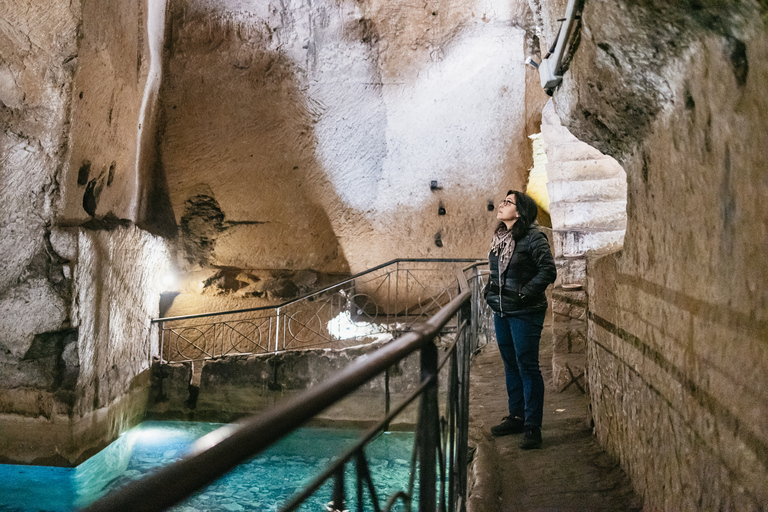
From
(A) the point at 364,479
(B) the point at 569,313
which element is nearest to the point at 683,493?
(A) the point at 364,479

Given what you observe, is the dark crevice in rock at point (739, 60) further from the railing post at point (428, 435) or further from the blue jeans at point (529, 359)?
the blue jeans at point (529, 359)

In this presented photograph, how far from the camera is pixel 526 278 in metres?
3.08

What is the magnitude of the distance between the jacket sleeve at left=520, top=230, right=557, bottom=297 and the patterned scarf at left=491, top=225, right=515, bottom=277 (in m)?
0.13

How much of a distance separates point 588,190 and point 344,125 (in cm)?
534

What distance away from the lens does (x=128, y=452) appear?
23.1 feet

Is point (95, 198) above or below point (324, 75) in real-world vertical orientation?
below

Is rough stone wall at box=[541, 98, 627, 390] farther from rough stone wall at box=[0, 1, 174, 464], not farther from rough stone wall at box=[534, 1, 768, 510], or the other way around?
rough stone wall at box=[0, 1, 174, 464]

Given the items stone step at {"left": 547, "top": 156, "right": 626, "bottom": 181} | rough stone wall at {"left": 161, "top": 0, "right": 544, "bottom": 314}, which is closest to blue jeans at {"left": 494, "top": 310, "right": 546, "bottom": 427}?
stone step at {"left": 547, "top": 156, "right": 626, "bottom": 181}

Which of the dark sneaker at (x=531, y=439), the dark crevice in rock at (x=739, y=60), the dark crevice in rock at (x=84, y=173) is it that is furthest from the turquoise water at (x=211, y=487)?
the dark crevice in rock at (x=739, y=60)

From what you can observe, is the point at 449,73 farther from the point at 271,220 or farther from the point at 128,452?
the point at 128,452

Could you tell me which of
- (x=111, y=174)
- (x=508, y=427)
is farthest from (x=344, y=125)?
(x=508, y=427)

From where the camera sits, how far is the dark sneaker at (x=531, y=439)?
9.78 feet

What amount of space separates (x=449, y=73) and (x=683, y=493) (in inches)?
324

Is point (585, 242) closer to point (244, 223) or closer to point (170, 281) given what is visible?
point (244, 223)
